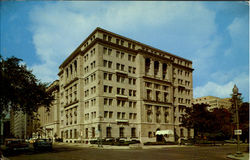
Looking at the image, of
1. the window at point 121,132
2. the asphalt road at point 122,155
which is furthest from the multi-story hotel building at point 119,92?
the asphalt road at point 122,155

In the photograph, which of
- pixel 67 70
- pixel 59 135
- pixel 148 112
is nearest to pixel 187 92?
pixel 148 112

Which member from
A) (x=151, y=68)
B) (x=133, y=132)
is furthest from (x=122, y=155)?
(x=151, y=68)

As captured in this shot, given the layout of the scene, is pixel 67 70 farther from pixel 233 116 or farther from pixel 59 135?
pixel 233 116

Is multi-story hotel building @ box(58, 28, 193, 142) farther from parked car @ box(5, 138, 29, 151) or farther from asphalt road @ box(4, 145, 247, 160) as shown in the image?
asphalt road @ box(4, 145, 247, 160)

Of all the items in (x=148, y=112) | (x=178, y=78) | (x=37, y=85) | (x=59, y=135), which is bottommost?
(x=59, y=135)

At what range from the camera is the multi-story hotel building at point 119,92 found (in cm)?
5681

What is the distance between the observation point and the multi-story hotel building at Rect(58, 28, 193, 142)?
2237 inches

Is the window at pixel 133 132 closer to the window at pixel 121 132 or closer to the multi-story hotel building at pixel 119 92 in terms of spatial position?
the multi-story hotel building at pixel 119 92

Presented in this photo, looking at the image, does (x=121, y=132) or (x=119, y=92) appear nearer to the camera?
(x=121, y=132)

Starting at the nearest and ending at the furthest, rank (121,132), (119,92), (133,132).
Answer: (121,132) < (119,92) < (133,132)

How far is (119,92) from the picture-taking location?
2334 inches

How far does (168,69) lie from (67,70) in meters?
32.1

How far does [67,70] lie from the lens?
78.7 meters

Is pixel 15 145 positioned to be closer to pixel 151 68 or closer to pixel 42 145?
pixel 42 145
